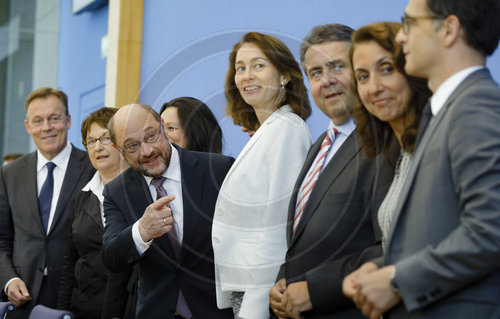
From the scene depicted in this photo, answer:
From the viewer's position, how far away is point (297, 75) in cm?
254

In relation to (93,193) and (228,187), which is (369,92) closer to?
(228,187)

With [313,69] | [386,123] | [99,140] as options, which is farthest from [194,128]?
[386,123]

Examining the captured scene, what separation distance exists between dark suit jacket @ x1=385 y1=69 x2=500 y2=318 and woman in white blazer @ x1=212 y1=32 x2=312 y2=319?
766 millimetres

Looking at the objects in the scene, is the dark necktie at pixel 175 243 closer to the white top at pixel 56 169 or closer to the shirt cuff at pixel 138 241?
the shirt cuff at pixel 138 241

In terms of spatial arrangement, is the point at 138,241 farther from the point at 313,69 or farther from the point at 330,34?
the point at 330,34

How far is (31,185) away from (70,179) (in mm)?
246

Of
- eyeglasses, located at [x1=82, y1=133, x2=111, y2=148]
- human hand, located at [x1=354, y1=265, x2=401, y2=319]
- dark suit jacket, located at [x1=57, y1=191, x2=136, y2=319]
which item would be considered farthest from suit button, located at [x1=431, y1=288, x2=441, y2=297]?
eyeglasses, located at [x1=82, y1=133, x2=111, y2=148]

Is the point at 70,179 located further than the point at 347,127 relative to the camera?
Yes

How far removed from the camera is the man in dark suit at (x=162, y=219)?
8.71ft

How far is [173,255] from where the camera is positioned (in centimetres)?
271

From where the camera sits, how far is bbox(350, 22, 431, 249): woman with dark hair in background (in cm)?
178

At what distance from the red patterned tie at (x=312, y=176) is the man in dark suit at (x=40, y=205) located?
2.12 m

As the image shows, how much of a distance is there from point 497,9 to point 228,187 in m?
1.18

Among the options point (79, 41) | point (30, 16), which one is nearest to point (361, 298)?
point (79, 41)
